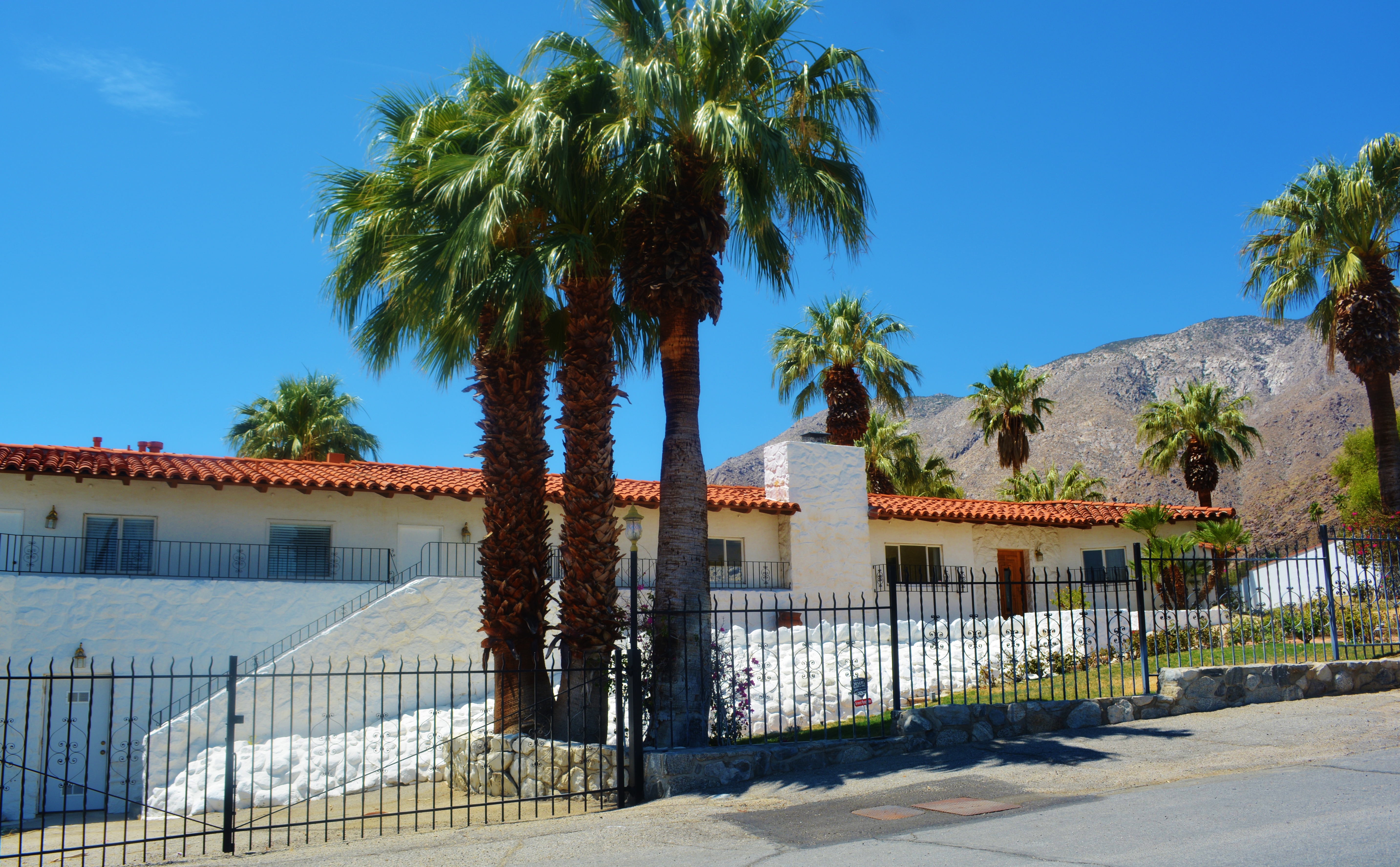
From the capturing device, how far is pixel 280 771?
15.7 m

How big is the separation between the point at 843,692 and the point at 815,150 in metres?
8.97

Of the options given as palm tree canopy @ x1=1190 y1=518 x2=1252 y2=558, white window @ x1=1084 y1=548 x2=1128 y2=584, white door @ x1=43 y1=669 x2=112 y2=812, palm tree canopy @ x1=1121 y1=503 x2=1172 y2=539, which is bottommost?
white door @ x1=43 y1=669 x2=112 y2=812

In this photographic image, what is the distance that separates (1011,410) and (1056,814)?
32220mm

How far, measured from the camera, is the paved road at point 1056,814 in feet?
23.7

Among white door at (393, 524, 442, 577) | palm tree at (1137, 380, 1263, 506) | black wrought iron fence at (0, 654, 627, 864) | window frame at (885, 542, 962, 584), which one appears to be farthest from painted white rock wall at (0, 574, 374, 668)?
palm tree at (1137, 380, 1263, 506)

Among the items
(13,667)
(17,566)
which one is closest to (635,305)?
(13,667)

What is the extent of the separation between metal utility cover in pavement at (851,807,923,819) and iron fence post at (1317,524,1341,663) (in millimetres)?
7200

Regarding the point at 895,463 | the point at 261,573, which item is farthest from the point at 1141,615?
the point at 895,463

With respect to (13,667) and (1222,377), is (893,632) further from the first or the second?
(1222,377)

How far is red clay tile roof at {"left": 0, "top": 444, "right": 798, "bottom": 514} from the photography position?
20.0 m

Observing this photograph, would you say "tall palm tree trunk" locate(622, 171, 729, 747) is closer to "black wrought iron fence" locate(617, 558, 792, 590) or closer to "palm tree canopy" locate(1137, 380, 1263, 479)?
"black wrought iron fence" locate(617, 558, 792, 590)

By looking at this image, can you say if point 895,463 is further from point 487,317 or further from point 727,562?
point 487,317

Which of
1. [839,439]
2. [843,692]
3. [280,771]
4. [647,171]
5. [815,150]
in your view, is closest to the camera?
[647,171]

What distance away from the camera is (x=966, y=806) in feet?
29.7
